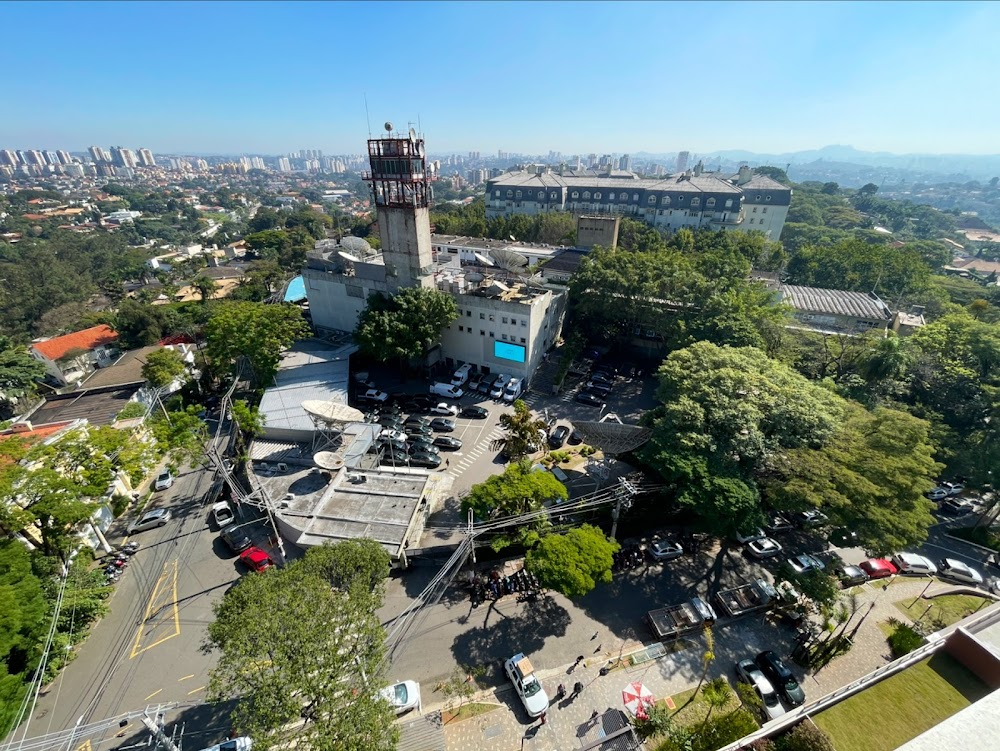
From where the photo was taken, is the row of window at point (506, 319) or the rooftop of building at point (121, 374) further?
the rooftop of building at point (121, 374)

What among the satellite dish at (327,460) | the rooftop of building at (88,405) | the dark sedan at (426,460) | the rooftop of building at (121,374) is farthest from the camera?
the rooftop of building at (121,374)

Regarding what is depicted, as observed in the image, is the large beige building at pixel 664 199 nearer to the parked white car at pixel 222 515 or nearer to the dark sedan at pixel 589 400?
the dark sedan at pixel 589 400

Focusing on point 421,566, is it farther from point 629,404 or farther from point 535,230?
point 535,230

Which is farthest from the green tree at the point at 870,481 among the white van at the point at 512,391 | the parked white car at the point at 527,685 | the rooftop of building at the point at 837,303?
the rooftop of building at the point at 837,303

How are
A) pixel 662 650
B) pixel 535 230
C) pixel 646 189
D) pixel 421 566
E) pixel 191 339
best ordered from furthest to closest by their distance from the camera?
1. pixel 646 189
2. pixel 535 230
3. pixel 191 339
4. pixel 421 566
5. pixel 662 650

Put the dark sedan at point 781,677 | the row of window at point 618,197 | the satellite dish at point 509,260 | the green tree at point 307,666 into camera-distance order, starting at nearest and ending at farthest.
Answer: the green tree at point 307,666 < the dark sedan at point 781,677 < the satellite dish at point 509,260 < the row of window at point 618,197

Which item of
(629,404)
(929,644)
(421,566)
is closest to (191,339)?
(421,566)

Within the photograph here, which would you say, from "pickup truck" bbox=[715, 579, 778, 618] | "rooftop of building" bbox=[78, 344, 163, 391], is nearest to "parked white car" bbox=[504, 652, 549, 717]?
"pickup truck" bbox=[715, 579, 778, 618]

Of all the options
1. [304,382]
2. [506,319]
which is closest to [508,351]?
[506,319]
